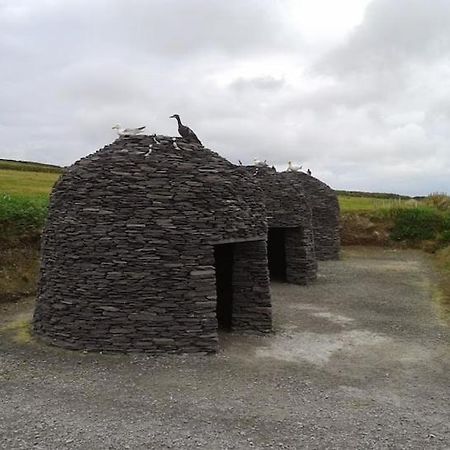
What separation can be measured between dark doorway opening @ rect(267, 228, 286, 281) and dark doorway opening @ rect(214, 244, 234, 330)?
7521mm

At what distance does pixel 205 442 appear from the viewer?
744 centimetres

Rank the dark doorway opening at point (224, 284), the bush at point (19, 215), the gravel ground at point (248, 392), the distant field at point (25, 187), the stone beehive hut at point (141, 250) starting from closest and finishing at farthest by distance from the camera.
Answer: the gravel ground at point (248, 392) → the stone beehive hut at point (141, 250) → the dark doorway opening at point (224, 284) → the bush at point (19, 215) → the distant field at point (25, 187)

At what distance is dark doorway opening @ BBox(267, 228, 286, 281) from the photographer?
71.6ft

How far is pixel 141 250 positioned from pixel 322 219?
19024mm

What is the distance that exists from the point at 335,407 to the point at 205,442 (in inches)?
96.1

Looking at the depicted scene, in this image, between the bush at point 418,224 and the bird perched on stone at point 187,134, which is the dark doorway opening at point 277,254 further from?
the bush at point 418,224

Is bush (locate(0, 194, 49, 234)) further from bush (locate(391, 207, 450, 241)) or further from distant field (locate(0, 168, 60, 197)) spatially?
bush (locate(391, 207, 450, 241))

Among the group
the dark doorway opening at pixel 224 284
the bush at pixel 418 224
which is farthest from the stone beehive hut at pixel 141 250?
the bush at pixel 418 224

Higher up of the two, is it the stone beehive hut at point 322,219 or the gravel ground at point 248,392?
the stone beehive hut at point 322,219

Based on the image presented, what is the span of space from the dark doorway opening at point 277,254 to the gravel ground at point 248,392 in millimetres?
7272

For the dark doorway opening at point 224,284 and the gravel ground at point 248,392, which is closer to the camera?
the gravel ground at point 248,392

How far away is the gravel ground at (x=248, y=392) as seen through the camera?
25.1ft

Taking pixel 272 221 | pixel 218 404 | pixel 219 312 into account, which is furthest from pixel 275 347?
pixel 272 221

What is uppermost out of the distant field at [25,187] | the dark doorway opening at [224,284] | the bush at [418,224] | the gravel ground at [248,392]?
the distant field at [25,187]
